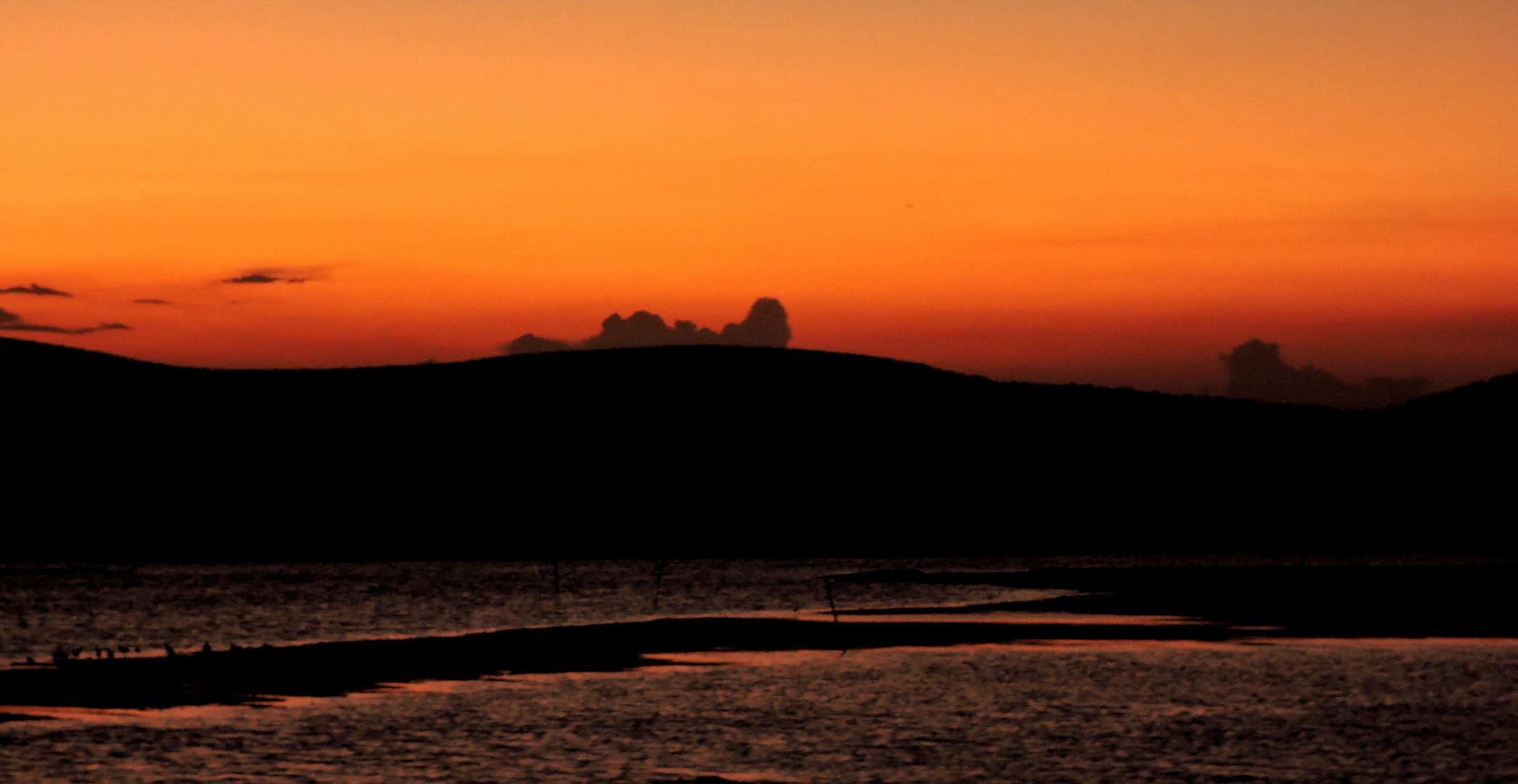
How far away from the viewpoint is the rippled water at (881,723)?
29250 mm

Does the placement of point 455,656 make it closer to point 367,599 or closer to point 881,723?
point 881,723

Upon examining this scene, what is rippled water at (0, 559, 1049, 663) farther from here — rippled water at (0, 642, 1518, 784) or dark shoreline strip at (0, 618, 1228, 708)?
rippled water at (0, 642, 1518, 784)

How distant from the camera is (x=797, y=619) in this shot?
6475 centimetres

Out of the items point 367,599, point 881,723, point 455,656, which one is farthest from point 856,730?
point 367,599

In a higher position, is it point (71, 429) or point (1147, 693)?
point (71, 429)

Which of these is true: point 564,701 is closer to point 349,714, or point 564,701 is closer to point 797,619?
point 349,714

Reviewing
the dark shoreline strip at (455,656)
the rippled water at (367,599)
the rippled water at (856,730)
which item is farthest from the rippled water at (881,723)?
the rippled water at (367,599)

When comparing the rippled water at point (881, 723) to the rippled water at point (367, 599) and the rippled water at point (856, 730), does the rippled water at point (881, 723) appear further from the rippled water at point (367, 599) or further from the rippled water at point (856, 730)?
the rippled water at point (367, 599)

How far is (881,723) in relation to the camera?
115 ft

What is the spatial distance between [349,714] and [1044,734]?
12.4m

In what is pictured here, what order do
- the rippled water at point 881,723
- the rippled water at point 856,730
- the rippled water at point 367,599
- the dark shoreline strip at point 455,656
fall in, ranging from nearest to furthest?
the rippled water at point 856,730 → the rippled water at point 881,723 → the dark shoreline strip at point 455,656 → the rippled water at point 367,599

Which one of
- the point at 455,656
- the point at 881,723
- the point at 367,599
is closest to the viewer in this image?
the point at 881,723

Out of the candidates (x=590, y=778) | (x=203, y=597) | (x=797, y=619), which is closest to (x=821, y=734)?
(x=590, y=778)

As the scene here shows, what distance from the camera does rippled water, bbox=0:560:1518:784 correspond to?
29.2 m
